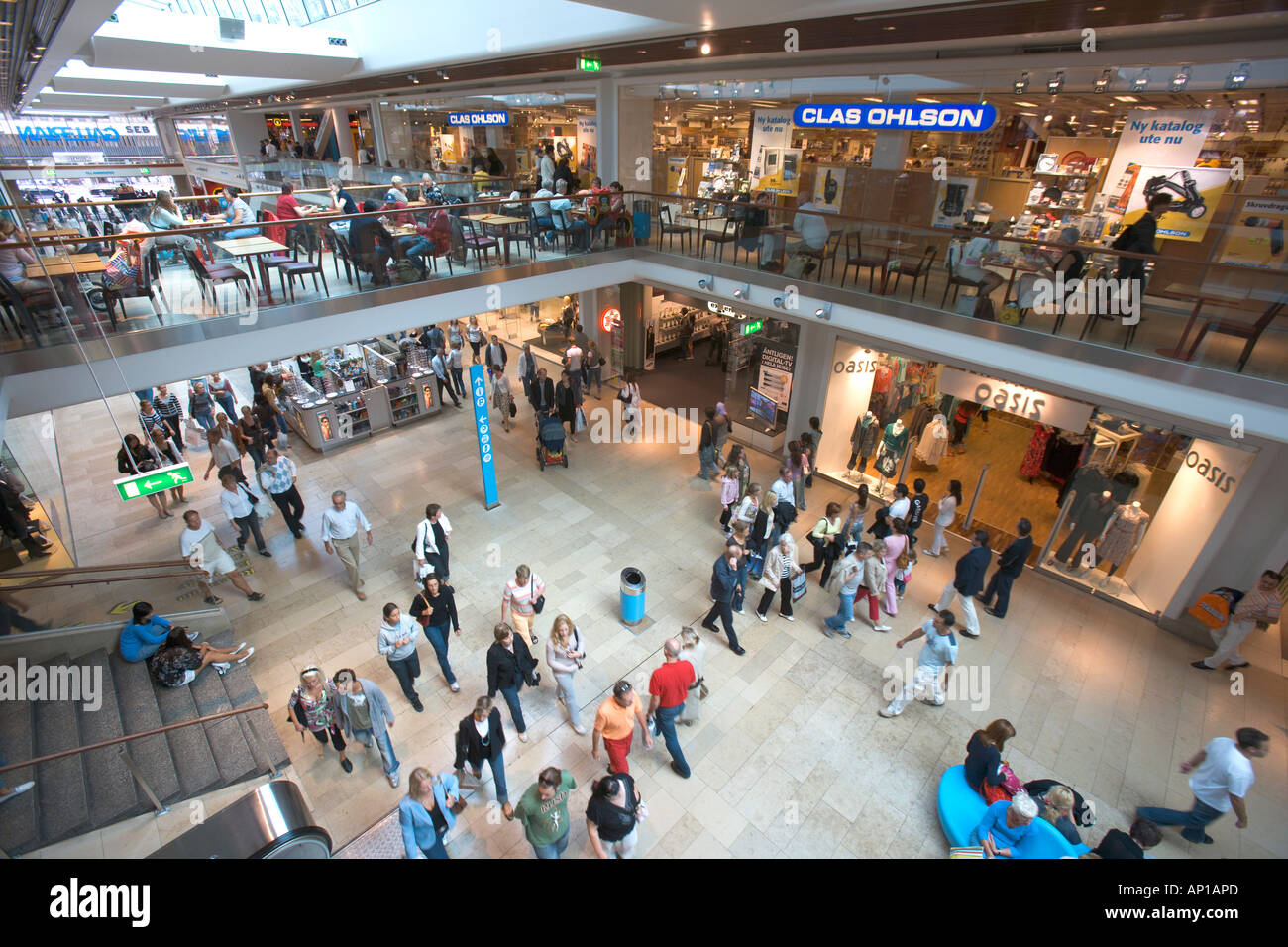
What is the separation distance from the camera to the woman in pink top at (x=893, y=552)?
24.3 ft

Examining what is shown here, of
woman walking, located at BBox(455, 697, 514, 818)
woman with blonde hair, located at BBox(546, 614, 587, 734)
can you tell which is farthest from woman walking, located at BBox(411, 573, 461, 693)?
woman walking, located at BBox(455, 697, 514, 818)

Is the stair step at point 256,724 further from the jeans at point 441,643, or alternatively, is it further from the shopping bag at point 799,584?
the shopping bag at point 799,584

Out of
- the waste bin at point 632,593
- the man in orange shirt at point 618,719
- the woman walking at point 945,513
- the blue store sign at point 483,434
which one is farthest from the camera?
the blue store sign at point 483,434

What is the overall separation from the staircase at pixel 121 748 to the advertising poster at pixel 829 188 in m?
11.9

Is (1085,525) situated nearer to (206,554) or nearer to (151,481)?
(151,481)

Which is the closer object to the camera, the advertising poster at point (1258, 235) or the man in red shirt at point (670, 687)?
the man in red shirt at point (670, 687)

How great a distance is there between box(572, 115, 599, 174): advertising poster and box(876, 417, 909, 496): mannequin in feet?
32.6

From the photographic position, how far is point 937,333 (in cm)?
827

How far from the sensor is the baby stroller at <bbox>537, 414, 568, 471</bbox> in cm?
1095

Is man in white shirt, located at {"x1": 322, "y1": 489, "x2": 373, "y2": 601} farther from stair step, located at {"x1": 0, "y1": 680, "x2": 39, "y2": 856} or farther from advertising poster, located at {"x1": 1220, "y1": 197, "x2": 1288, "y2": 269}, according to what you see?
advertising poster, located at {"x1": 1220, "y1": 197, "x2": 1288, "y2": 269}

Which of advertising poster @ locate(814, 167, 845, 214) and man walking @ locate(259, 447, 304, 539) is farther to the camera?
advertising poster @ locate(814, 167, 845, 214)

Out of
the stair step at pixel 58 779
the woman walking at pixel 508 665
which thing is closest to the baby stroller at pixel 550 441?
the woman walking at pixel 508 665
